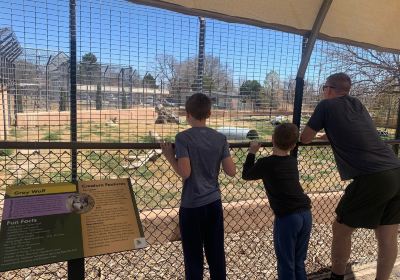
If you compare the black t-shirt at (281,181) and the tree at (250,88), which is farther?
the tree at (250,88)

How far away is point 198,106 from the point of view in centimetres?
261

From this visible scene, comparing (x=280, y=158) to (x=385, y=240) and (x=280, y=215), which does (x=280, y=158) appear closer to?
(x=280, y=215)

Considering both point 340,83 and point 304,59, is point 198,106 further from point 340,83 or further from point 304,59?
point 304,59

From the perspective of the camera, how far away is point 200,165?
2590 millimetres

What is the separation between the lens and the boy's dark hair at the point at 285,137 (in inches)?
108

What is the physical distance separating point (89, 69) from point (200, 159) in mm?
1848

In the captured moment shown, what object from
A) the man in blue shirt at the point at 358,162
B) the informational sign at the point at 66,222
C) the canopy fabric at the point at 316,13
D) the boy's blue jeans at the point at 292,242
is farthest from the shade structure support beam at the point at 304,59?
the informational sign at the point at 66,222

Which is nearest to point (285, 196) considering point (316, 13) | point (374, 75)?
point (316, 13)

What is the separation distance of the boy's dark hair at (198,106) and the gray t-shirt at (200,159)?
0.09 metres

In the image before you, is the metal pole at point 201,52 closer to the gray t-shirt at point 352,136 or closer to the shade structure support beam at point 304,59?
the shade structure support beam at point 304,59

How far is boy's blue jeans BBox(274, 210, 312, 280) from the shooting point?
8.95 feet

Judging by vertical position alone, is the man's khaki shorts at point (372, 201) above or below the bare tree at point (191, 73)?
below

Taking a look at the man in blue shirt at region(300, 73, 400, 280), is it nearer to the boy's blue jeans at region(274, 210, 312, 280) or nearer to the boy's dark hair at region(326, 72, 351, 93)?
the boy's dark hair at region(326, 72, 351, 93)

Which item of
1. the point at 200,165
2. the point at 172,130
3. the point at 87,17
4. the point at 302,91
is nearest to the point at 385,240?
the point at 302,91
